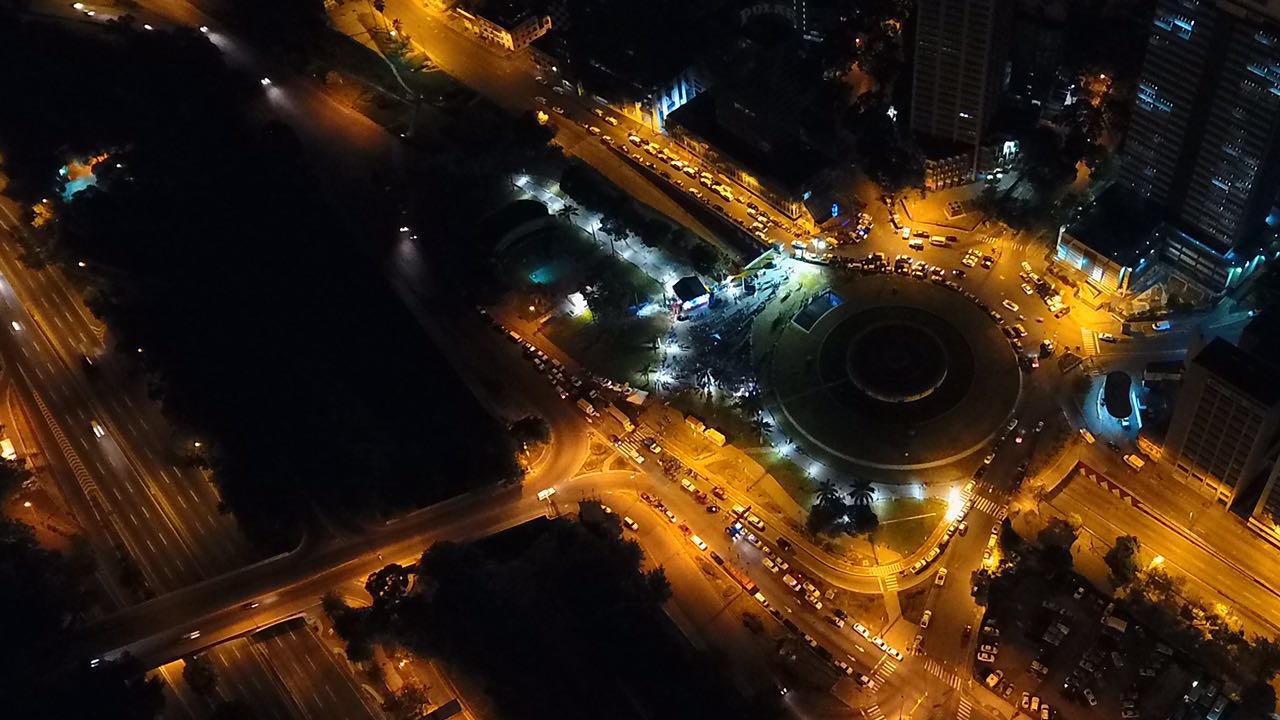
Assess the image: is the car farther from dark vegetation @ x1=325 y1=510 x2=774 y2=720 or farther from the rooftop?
the rooftop

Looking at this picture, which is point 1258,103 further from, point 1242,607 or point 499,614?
point 499,614

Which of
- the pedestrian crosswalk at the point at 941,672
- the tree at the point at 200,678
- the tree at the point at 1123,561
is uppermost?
the tree at the point at 1123,561

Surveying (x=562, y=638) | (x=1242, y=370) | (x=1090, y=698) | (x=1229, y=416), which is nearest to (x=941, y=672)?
(x=1090, y=698)

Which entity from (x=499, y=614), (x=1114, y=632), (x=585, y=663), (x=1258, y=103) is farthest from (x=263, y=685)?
(x=1258, y=103)

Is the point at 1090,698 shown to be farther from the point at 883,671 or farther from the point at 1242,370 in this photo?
the point at 1242,370

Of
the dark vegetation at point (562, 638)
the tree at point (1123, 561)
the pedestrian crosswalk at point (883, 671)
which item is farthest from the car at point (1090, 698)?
the dark vegetation at point (562, 638)

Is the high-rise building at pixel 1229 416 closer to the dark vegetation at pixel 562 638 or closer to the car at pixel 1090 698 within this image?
the car at pixel 1090 698

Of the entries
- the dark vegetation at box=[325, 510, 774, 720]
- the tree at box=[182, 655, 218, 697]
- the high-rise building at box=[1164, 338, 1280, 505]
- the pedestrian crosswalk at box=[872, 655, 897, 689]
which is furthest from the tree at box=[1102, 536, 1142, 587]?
the tree at box=[182, 655, 218, 697]
